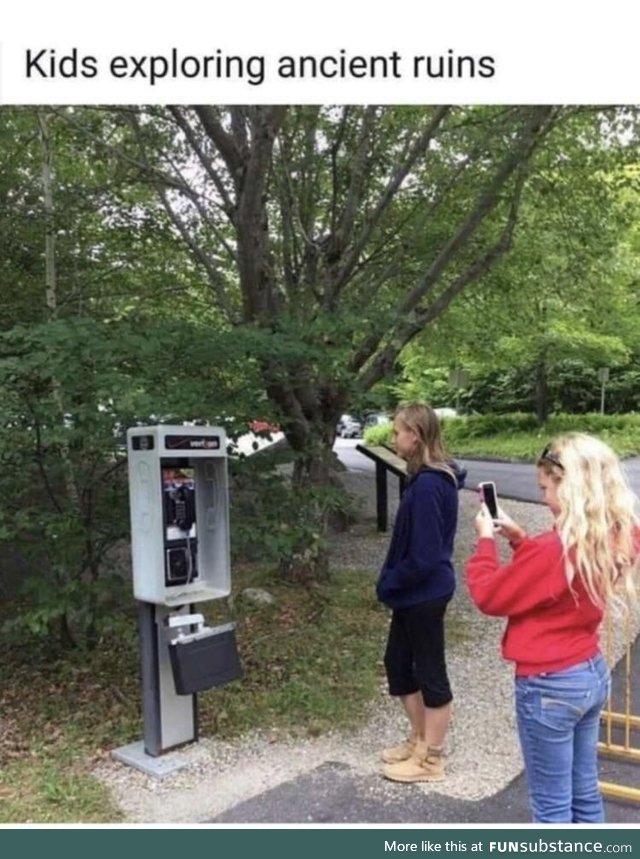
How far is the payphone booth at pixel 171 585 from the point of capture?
374 cm

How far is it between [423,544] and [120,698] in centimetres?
227

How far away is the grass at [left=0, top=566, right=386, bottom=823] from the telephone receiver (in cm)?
89

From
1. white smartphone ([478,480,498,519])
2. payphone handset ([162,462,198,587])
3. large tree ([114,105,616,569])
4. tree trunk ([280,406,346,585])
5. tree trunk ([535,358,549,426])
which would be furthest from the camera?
tree trunk ([535,358,549,426])

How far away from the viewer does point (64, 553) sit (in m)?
4.39

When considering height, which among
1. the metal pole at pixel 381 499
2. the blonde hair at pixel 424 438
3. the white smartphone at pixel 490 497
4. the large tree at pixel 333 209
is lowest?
the metal pole at pixel 381 499

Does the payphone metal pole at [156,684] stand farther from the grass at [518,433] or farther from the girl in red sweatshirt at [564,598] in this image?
the grass at [518,433]

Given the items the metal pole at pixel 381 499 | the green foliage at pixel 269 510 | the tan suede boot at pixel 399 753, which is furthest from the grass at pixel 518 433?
the tan suede boot at pixel 399 753

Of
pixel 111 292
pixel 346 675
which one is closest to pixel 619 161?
pixel 111 292

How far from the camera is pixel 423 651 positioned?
349cm

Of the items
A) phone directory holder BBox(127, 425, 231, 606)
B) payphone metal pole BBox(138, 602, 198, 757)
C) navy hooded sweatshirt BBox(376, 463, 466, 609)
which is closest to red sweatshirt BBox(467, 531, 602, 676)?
navy hooded sweatshirt BBox(376, 463, 466, 609)

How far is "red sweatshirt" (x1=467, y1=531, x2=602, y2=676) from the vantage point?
7.98 feet

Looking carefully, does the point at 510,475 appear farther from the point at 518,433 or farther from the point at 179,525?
the point at 179,525

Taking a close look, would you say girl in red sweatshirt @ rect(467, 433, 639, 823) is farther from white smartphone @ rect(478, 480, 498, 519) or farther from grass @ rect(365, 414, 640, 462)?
grass @ rect(365, 414, 640, 462)

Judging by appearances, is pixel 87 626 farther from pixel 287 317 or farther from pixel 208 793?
pixel 287 317
